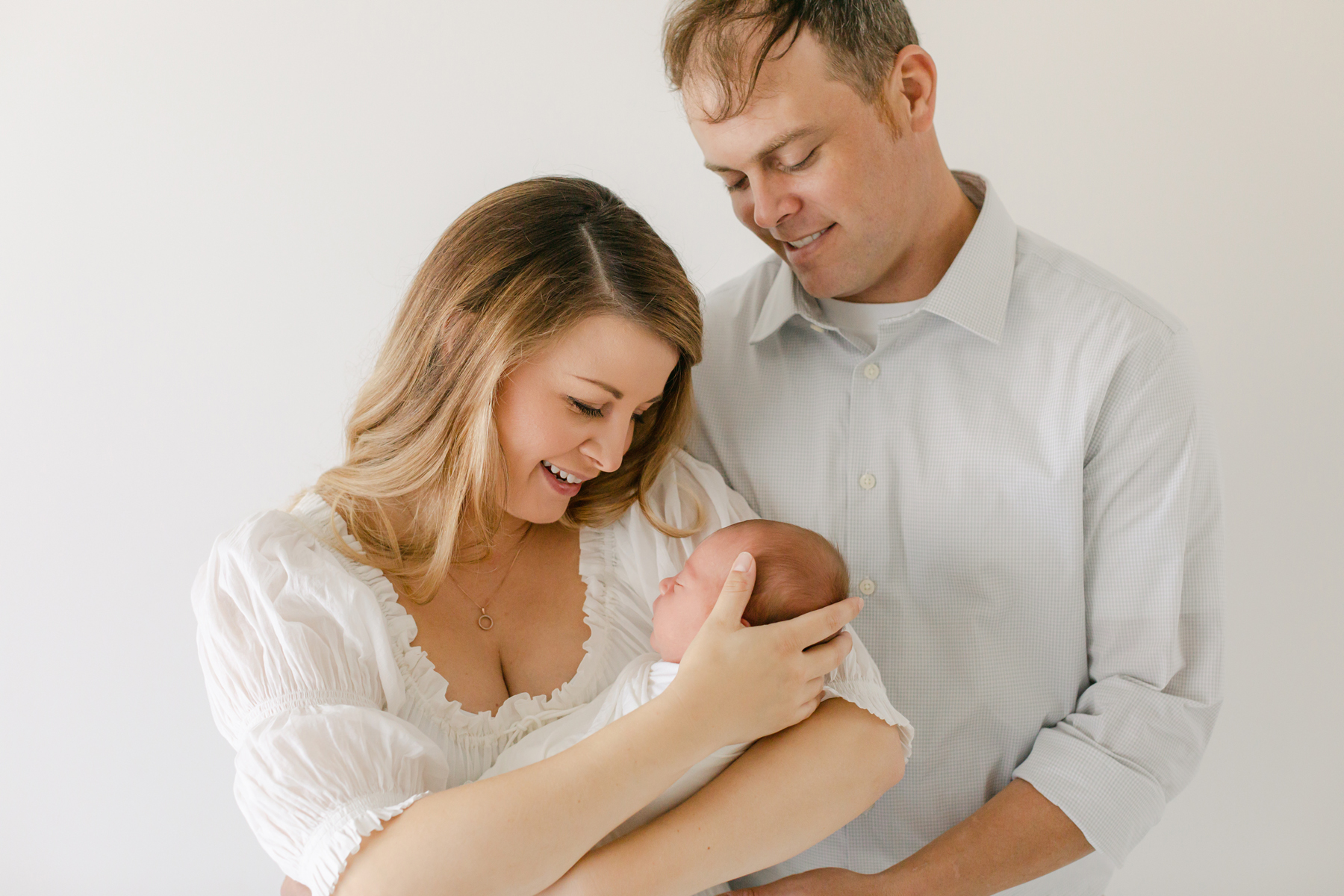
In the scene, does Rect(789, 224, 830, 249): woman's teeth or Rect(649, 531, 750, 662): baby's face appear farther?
Rect(789, 224, 830, 249): woman's teeth

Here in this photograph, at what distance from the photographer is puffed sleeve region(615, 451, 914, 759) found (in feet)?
5.75

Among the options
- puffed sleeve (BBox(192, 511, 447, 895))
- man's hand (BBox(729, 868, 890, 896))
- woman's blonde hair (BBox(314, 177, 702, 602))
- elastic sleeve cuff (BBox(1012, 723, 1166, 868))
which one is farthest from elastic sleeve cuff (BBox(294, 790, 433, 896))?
elastic sleeve cuff (BBox(1012, 723, 1166, 868))

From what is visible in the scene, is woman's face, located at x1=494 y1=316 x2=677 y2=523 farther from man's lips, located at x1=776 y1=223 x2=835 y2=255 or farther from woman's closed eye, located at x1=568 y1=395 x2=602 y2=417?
man's lips, located at x1=776 y1=223 x2=835 y2=255

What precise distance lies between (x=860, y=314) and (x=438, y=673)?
1.13 m

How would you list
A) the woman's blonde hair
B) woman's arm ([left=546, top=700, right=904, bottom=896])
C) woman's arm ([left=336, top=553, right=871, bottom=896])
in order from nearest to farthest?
1. woman's arm ([left=336, top=553, right=871, bottom=896])
2. woman's arm ([left=546, top=700, right=904, bottom=896])
3. the woman's blonde hair

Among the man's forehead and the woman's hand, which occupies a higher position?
the man's forehead

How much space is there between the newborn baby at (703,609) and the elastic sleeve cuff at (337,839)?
0.83ft

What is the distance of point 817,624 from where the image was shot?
1.50m

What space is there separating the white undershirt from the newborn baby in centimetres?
55

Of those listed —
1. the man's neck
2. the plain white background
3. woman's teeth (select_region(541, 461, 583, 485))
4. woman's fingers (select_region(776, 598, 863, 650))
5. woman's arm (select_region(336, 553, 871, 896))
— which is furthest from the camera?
the plain white background

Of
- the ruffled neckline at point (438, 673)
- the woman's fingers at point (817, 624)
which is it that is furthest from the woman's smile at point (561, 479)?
the woman's fingers at point (817, 624)

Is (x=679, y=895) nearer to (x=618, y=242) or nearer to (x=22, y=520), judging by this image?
(x=618, y=242)

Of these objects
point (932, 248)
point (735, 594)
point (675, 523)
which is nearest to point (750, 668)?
point (735, 594)

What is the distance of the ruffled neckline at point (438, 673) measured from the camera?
1.57 metres
